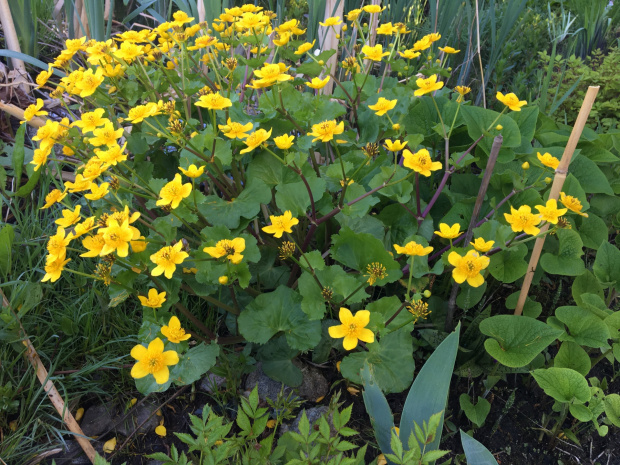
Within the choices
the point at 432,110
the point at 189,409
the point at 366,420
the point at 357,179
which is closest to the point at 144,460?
the point at 189,409

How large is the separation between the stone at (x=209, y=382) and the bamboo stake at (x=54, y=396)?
378 millimetres

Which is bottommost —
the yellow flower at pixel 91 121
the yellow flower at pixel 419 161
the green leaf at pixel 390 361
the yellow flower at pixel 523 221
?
the green leaf at pixel 390 361

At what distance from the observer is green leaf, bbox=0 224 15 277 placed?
61.6 inches

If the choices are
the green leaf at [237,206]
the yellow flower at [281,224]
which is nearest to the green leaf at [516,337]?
the yellow flower at [281,224]

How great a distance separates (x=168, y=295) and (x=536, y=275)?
4.03ft

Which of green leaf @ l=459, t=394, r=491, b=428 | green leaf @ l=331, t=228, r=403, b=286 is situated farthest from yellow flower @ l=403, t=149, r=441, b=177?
green leaf @ l=459, t=394, r=491, b=428

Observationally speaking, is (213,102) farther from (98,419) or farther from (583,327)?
(583,327)

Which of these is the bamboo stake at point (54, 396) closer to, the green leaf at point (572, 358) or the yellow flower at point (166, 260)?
the yellow flower at point (166, 260)

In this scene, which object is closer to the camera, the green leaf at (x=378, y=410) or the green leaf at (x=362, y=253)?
the green leaf at (x=378, y=410)

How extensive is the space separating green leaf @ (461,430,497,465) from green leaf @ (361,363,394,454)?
0.60 ft

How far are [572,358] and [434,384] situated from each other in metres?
0.49

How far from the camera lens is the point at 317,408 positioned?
4.99ft

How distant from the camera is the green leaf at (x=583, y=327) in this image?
4.08 ft

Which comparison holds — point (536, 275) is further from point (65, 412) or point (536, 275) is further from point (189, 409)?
point (65, 412)
